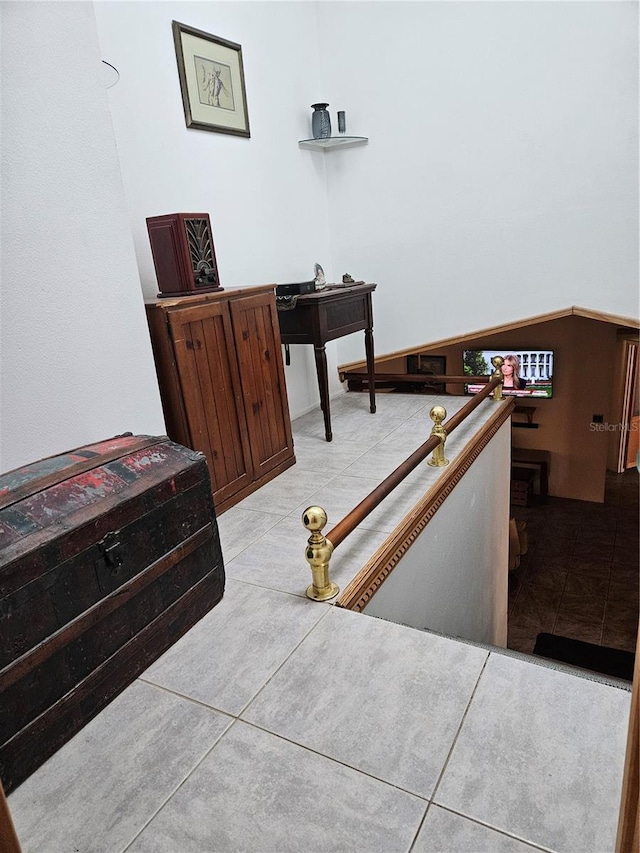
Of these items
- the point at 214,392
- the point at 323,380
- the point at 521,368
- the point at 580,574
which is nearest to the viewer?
the point at 214,392

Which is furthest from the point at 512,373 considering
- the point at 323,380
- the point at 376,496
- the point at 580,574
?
the point at 376,496

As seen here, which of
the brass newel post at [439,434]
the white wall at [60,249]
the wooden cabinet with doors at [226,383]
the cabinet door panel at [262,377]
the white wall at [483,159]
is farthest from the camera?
the white wall at [483,159]

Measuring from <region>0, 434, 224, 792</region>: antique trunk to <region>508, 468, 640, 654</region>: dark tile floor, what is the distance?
182 inches

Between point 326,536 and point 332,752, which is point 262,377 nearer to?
point 326,536

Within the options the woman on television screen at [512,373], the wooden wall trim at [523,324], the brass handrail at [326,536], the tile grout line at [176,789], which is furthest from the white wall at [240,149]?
the woman on television screen at [512,373]

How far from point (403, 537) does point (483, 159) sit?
8.62 feet

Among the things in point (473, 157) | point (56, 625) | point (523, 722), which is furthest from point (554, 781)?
point (473, 157)

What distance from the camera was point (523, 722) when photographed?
50.4 inches

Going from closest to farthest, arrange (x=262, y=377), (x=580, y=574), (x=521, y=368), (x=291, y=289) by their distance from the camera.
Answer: (x=262, y=377), (x=291, y=289), (x=580, y=574), (x=521, y=368)

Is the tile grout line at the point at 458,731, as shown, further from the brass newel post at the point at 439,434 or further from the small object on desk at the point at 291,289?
the small object on desk at the point at 291,289

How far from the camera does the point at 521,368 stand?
732 centimetres

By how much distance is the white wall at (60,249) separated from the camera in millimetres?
1607

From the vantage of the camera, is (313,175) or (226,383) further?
(313,175)

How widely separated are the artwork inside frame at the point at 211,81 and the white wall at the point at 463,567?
2264 mm
